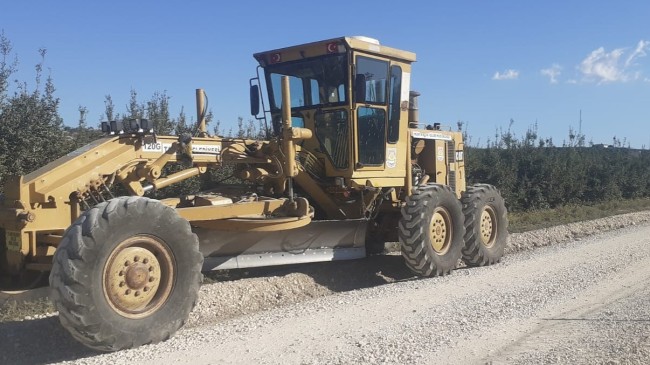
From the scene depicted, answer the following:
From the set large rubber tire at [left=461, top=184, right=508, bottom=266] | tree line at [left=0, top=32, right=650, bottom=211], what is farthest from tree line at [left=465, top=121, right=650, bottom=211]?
large rubber tire at [left=461, top=184, right=508, bottom=266]

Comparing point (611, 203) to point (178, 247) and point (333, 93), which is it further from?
point (178, 247)

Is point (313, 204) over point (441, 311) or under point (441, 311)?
over

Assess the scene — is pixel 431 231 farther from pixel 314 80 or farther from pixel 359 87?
pixel 314 80

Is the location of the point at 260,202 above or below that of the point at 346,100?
below

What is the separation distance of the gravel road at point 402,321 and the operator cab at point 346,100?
1725mm

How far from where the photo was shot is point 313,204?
29.1 feet

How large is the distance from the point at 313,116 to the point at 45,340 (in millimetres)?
4563

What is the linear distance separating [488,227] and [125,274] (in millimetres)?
6743

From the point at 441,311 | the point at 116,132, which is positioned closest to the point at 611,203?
the point at 441,311

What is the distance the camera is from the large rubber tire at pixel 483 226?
32.0 ft

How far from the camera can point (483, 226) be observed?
33.6ft

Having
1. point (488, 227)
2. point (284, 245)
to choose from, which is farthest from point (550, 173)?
point (284, 245)

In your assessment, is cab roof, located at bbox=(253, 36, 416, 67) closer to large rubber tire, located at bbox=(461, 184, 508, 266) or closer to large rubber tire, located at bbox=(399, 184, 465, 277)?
large rubber tire, located at bbox=(399, 184, 465, 277)

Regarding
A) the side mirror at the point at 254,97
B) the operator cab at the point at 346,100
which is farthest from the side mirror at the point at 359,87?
the side mirror at the point at 254,97
